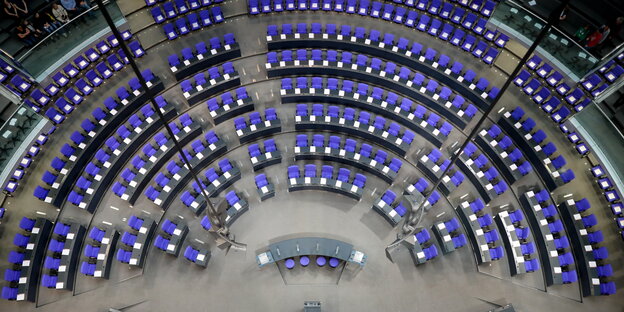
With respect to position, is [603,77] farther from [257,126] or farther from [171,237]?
[171,237]

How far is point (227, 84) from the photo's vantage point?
1911 cm

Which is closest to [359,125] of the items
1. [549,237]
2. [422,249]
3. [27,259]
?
[422,249]

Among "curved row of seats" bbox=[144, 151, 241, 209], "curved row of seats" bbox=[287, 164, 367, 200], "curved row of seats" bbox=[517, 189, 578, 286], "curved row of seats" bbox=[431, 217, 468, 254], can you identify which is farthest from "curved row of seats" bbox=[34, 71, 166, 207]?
"curved row of seats" bbox=[517, 189, 578, 286]

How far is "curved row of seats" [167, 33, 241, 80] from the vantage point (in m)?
19.1

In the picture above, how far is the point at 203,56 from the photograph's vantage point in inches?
760

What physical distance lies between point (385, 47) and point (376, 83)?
1.84 metres

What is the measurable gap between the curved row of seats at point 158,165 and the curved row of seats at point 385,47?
6.17 meters

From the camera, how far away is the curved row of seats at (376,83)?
60.5 ft

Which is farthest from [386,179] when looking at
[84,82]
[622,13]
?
[84,82]

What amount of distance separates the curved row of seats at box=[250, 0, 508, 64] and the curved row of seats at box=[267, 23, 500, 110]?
122 centimetres

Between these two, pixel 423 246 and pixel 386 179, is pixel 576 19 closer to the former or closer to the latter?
pixel 386 179

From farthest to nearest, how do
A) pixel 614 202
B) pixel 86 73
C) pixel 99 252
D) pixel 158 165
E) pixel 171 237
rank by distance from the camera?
pixel 86 73 → pixel 158 165 → pixel 614 202 → pixel 171 237 → pixel 99 252

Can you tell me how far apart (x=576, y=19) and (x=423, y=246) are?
485 inches

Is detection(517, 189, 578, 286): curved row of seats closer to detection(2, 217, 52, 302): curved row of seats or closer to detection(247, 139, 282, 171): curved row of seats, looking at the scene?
detection(247, 139, 282, 171): curved row of seats
